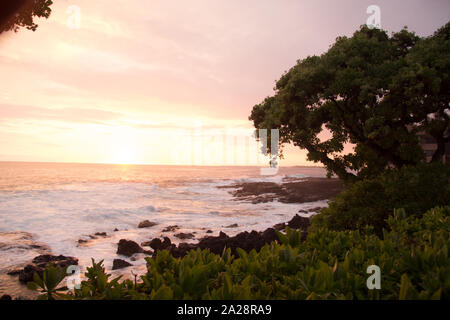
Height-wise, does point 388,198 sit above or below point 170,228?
above

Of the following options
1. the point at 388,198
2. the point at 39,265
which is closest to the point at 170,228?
the point at 39,265

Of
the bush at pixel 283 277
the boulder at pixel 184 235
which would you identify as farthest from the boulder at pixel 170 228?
the bush at pixel 283 277

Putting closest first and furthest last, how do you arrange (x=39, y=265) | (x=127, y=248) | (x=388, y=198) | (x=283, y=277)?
1. (x=283, y=277)
2. (x=388, y=198)
3. (x=39, y=265)
4. (x=127, y=248)

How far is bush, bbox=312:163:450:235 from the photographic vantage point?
31.7ft

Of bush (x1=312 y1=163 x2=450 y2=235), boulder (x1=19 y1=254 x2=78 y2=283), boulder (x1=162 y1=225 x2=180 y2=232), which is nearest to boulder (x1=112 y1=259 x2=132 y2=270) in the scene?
boulder (x1=19 y1=254 x2=78 y2=283)

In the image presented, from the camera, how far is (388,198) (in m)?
10.3

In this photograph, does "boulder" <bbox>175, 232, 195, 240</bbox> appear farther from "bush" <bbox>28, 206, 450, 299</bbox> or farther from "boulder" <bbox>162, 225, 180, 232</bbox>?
"bush" <bbox>28, 206, 450, 299</bbox>

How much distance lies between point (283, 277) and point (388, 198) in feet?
30.0

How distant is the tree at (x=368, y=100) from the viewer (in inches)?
431

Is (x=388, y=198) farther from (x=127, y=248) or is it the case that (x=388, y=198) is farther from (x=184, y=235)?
(x=184, y=235)

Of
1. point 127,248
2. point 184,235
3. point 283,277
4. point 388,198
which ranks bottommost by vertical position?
point 184,235

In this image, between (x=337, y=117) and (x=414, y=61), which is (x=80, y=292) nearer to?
(x=337, y=117)

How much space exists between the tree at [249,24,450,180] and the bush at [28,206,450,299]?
876 centimetres
